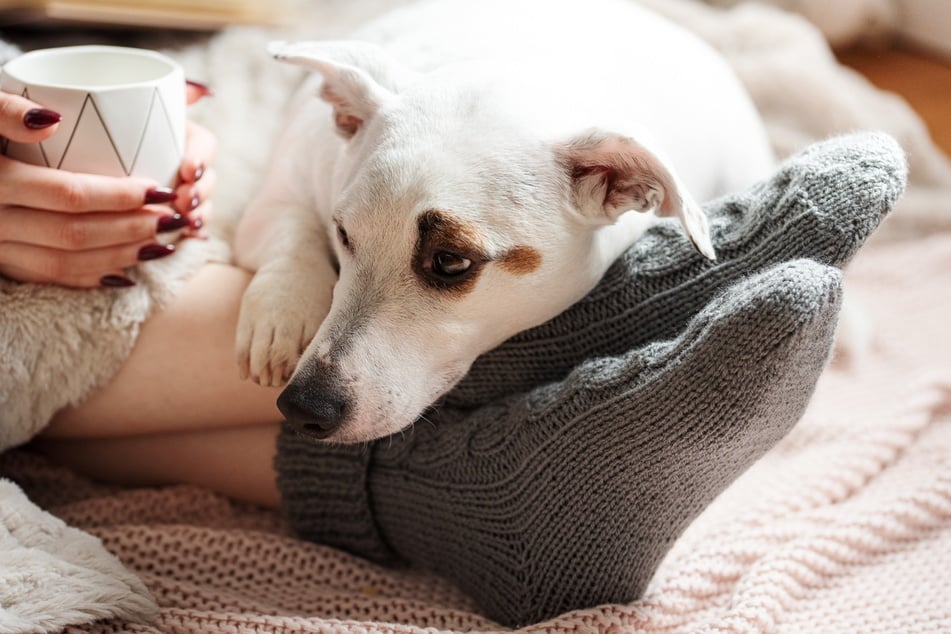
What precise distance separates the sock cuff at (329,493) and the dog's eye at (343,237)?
315mm

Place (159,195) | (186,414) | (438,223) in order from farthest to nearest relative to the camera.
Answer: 1. (186,414)
2. (159,195)
3. (438,223)

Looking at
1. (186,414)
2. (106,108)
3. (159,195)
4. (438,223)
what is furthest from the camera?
(186,414)

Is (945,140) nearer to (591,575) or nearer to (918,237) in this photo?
(918,237)

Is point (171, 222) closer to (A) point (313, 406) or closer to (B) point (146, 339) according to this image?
(B) point (146, 339)

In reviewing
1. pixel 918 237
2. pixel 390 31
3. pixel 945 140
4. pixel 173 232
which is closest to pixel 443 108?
pixel 173 232

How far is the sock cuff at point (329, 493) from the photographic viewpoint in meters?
1.33

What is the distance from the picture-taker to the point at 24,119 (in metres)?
1.15

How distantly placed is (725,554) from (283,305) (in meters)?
0.71

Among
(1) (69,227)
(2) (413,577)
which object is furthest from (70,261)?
(2) (413,577)

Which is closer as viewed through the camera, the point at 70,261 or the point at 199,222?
the point at 70,261

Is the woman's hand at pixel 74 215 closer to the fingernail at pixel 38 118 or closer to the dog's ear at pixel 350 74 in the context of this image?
the fingernail at pixel 38 118

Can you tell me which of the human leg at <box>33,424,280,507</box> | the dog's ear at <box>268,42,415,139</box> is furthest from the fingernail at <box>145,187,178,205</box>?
the human leg at <box>33,424,280,507</box>

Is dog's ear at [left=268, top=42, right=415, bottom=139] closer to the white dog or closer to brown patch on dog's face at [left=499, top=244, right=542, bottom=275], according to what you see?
the white dog

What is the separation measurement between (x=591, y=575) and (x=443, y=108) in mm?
→ 634
